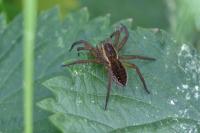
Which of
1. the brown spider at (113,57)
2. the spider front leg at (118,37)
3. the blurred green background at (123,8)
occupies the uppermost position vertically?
the blurred green background at (123,8)

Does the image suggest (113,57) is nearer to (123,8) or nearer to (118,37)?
(118,37)

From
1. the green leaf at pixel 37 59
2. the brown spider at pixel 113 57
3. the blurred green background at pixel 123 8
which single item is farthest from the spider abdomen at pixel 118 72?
the blurred green background at pixel 123 8

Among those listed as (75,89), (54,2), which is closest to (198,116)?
(75,89)

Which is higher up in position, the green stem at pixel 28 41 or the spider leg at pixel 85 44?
the spider leg at pixel 85 44

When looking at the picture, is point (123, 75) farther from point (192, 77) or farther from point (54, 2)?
point (54, 2)

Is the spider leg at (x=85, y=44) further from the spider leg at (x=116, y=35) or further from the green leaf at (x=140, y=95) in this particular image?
the spider leg at (x=116, y=35)
